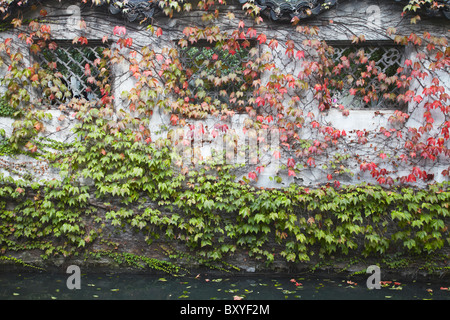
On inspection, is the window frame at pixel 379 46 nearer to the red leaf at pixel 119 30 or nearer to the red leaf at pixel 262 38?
the red leaf at pixel 262 38

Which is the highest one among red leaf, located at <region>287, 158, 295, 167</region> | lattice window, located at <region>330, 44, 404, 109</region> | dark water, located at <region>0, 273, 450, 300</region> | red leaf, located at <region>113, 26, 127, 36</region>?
red leaf, located at <region>113, 26, 127, 36</region>

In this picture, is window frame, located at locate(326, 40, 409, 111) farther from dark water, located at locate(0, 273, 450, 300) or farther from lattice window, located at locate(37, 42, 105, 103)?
lattice window, located at locate(37, 42, 105, 103)

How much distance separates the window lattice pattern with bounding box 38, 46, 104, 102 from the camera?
6.30 metres

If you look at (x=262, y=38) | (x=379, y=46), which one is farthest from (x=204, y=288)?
(x=379, y=46)

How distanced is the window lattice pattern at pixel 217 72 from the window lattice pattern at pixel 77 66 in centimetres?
155

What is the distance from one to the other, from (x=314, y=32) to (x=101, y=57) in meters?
3.58

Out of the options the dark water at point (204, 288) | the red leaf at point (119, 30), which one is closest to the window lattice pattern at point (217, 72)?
the red leaf at point (119, 30)

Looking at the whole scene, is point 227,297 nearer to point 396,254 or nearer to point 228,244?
point 228,244

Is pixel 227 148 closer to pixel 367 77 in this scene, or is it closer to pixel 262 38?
pixel 262 38

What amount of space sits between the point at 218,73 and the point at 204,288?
340cm

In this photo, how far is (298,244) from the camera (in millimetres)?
5879

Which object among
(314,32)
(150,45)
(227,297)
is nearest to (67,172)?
(150,45)

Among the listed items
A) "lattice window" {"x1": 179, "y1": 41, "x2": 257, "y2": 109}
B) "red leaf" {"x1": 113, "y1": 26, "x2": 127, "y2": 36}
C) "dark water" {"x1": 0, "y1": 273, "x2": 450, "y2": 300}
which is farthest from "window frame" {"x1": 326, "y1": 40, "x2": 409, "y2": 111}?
"red leaf" {"x1": 113, "y1": 26, "x2": 127, "y2": 36}

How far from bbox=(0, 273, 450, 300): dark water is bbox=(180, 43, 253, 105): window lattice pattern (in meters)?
2.97
